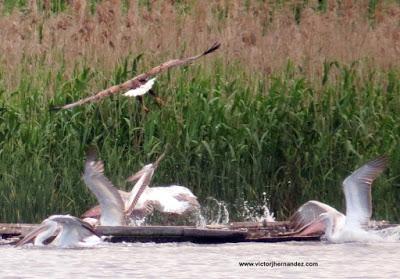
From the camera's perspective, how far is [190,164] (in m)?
15.4

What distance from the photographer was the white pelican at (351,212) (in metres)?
14.4

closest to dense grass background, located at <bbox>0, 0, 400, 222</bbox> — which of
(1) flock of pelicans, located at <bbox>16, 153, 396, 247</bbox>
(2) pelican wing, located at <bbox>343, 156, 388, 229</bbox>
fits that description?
(1) flock of pelicans, located at <bbox>16, 153, 396, 247</bbox>

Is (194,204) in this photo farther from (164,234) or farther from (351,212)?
(351,212)

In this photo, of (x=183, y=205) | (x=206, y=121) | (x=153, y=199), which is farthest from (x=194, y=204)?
(x=206, y=121)

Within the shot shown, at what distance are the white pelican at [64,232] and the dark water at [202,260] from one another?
0.41ft

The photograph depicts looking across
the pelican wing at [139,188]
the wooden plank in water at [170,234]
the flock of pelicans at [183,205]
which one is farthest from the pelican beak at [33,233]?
the pelican wing at [139,188]

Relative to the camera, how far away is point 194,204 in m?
14.6

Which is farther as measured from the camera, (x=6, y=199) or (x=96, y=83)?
(x=96, y=83)

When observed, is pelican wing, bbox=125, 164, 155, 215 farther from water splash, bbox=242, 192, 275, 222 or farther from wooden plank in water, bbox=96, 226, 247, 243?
water splash, bbox=242, 192, 275, 222

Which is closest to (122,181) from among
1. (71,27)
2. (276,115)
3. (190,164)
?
(190,164)

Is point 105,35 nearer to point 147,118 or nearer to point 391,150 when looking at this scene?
point 147,118

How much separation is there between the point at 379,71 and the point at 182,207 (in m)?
3.13

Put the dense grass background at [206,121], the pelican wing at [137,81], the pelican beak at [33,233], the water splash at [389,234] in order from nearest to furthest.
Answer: the pelican beak at [33,233], the water splash at [389,234], the pelican wing at [137,81], the dense grass background at [206,121]

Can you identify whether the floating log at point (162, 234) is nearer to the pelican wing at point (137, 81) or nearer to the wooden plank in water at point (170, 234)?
the wooden plank in water at point (170, 234)
